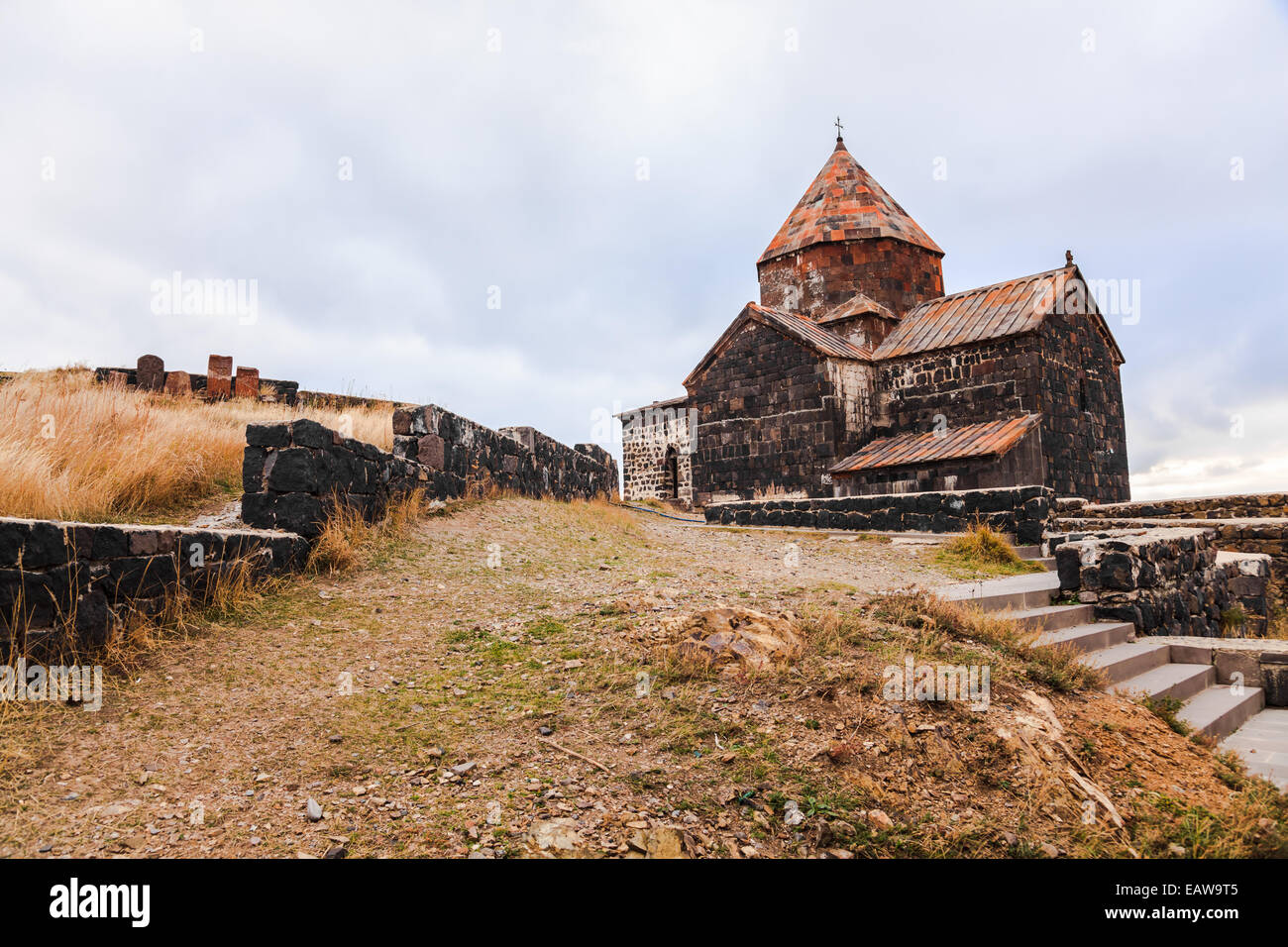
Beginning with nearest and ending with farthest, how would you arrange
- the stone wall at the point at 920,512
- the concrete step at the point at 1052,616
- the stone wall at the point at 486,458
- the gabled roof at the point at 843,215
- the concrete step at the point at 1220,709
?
the concrete step at the point at 1220,709 → the concrete step at the point at 1052,616 → the stone wall at the point at 486,458 → the stone wall at the point at 920,512 → the gabled roof at the point at 843,215

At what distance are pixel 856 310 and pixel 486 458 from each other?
12415 millimetres

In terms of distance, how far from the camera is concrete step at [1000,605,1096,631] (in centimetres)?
643

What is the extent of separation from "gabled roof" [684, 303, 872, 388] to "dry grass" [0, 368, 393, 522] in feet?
43.3

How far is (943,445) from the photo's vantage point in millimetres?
16672

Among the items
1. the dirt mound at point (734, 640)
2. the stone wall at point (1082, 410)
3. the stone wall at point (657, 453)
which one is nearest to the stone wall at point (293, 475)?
the dirt mound at point (734, 640)

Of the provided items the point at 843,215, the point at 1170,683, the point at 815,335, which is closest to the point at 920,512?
the point at 1170,683

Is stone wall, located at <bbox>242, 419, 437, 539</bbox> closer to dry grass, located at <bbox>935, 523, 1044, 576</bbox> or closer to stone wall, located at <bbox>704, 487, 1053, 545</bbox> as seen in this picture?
dry grass, located at <bbox>935, 523, 1044, 576</bbox>

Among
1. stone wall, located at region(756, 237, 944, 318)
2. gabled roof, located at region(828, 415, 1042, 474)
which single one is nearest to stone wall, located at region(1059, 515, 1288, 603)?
gabled roof, located at region(828, 415, 1042, 474)

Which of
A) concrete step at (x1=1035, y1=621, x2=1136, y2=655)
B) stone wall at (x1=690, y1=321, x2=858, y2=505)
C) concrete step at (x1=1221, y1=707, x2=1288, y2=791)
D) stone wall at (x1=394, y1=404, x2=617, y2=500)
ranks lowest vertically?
concrete step at (x1=1221, y1=707, x2=1288, y2=791)

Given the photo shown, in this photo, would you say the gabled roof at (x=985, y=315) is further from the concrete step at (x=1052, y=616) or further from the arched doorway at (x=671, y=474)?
the concrete step at (x=1052, y=616)

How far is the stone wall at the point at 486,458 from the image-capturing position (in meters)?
9.69

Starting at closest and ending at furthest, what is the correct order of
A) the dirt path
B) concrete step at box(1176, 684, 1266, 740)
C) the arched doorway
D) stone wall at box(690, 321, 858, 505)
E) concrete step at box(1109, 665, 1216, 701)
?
1. the dirt path
2. concrete step at box(1176, 684, 1266, 740)
3. concrete step at box(1109, 665, 1216, 701)
4. stone wall at box(690, 321, 858, 505)
5. the arched doorway

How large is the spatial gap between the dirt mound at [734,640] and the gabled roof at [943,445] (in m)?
12.0
